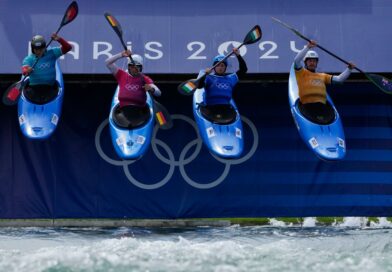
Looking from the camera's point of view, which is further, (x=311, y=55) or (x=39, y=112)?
(x=311, y=55)

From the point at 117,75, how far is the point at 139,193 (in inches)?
73.9

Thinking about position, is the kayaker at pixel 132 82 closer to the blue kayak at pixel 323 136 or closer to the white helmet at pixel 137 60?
the white helmet at pixel 137 60

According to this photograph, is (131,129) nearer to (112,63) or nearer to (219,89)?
(112,63)

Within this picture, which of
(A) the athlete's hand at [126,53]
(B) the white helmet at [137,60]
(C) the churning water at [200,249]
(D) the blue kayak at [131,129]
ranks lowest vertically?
(C) the churning water at [200,249]

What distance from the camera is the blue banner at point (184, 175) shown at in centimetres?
991

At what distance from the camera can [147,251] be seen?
24.4 feet

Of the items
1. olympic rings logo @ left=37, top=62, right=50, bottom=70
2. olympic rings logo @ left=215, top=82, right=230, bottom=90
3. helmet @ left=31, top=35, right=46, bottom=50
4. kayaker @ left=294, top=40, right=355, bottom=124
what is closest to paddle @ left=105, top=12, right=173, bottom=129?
olympic rings logo @ left=215, top=82, right=230, bottom=90

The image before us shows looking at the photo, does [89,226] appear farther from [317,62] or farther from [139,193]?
[317,62]

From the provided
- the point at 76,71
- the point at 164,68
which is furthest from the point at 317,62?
the point at 76,71

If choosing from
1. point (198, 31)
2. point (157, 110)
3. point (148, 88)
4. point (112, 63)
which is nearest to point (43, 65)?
point (112, 63)

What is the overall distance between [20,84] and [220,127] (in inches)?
103

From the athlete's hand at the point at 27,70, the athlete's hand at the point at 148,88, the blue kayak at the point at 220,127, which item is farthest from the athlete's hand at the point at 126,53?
the athlete's hand at the point at 27,70

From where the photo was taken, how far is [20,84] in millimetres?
8797

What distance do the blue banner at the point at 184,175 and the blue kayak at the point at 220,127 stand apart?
3.05 feet
